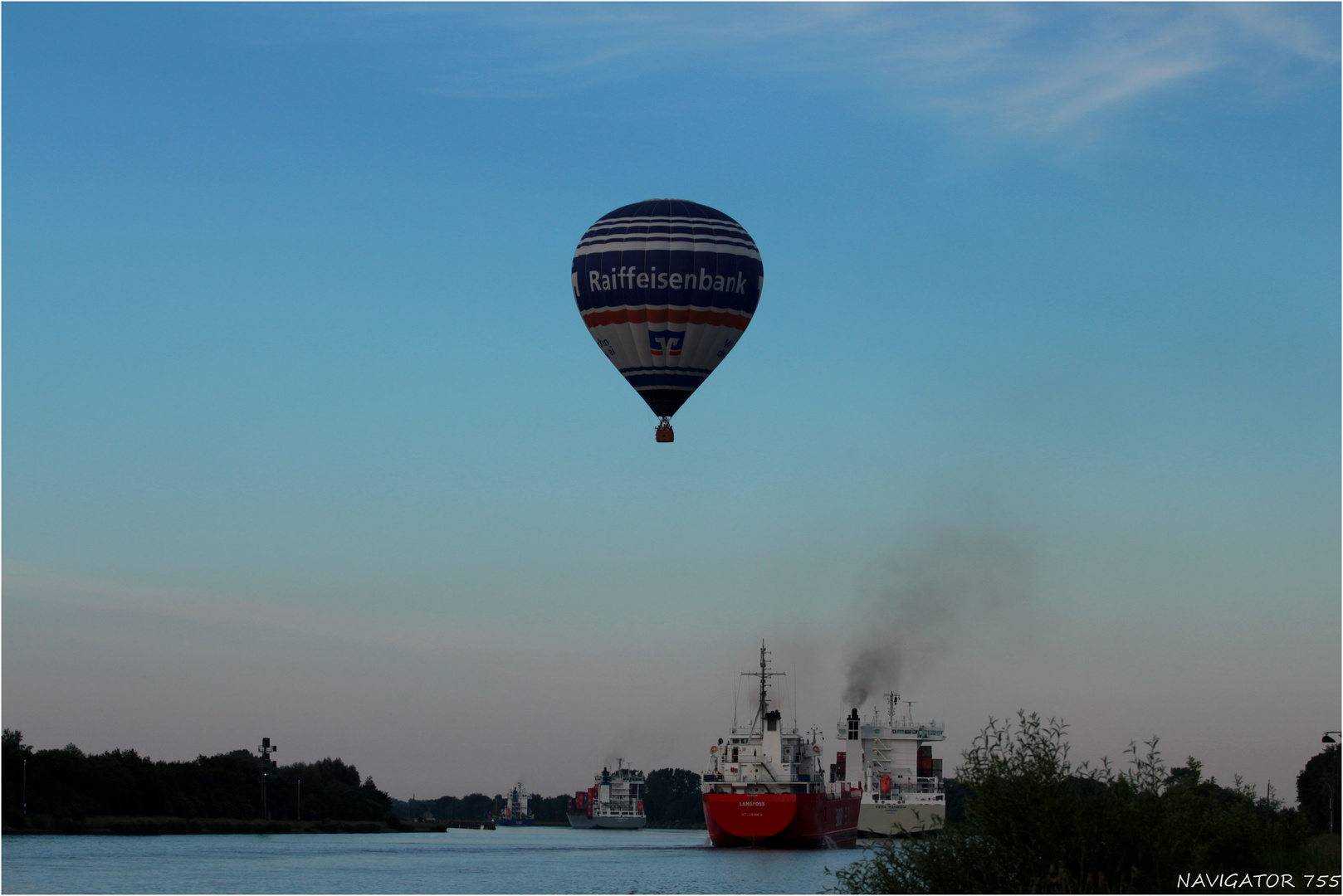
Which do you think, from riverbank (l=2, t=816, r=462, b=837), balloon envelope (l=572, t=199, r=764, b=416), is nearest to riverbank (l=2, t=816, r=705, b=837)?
riverbank (l=2, t=816, r=462, b=837)

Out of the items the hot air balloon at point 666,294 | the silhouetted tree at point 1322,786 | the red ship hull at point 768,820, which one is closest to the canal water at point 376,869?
the red ship hull at point 768,820

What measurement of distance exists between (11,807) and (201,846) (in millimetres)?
16191

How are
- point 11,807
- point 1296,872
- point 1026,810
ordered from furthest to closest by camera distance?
1. point 11,807
2. point 1296,872
3. point 1026,810

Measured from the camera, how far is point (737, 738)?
271ft

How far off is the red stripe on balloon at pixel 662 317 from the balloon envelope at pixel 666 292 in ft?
0.08

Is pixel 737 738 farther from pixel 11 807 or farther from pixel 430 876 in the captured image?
pixel 11 807

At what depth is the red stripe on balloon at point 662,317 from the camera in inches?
1629

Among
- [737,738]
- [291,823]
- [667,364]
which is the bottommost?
[291,823]

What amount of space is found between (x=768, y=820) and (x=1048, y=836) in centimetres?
5484

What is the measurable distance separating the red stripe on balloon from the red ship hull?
1525 inches

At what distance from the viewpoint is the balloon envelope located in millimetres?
41406

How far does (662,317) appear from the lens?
41.4 m

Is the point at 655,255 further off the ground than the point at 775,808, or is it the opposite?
the point at 655,255

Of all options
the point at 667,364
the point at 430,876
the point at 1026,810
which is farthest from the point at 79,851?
the point at 1026,810
